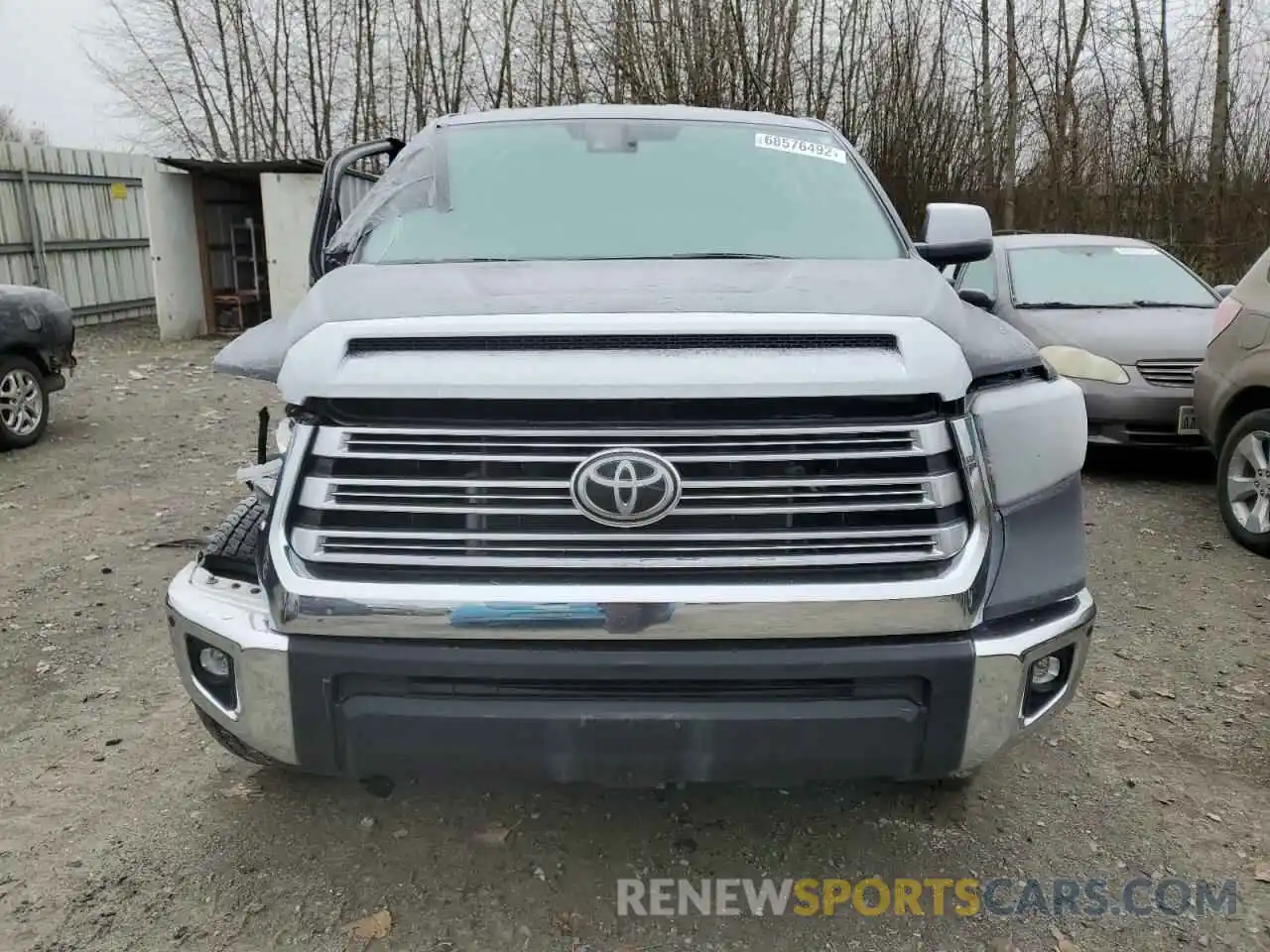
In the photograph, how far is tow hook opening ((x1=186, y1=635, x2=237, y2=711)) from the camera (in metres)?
2.19

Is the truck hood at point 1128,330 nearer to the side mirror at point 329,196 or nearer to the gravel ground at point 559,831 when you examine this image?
the gravel ground at point 559,831

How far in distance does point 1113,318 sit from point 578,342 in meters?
5.90

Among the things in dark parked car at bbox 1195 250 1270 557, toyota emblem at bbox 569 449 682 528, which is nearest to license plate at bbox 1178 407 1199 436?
dark parked car at bbox 1195 250 1270 557

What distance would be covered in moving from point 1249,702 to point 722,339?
8.91 ft

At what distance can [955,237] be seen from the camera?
134 inches

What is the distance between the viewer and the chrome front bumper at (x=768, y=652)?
2021 millimetres

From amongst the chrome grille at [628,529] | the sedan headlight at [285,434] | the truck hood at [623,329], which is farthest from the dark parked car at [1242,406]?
the sedan headlight at [285,434]

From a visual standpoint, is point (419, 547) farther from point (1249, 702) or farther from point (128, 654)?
point (1249, 702)

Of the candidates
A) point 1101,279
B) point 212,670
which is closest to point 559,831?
point 212,670

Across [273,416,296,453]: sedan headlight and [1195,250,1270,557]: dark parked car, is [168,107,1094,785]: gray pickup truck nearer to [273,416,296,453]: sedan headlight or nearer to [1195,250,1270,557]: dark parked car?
[273,416,296,453]: sedan headlight

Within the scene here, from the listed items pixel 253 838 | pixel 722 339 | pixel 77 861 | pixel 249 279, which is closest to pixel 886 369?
pixel 722 339

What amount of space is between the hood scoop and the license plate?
16.8 feet

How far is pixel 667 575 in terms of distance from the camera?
6.75 ft

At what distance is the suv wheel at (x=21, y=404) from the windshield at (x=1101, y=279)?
730cm
